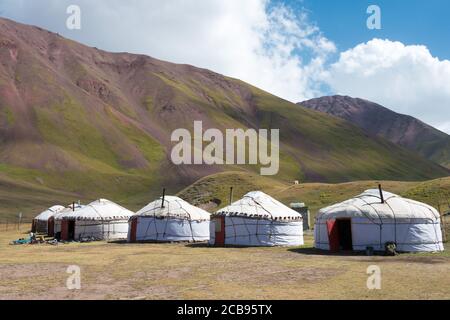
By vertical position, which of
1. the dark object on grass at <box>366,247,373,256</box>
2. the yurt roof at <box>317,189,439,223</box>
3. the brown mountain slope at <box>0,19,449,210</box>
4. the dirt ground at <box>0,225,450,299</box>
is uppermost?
the brown mountain slope at <box>0,19,449,210</box>

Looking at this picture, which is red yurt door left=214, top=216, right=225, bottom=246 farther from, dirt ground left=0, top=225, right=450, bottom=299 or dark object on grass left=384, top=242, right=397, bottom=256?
dark object on grass left=384, top=242, right=397, bottom=256

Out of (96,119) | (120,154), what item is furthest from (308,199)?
(96,119)

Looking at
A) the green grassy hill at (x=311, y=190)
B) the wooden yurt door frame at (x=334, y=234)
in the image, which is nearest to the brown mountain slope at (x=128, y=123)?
the green grassy hill at (x=311, y=190)

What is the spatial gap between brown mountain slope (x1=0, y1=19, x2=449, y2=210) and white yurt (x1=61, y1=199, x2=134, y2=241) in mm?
54276

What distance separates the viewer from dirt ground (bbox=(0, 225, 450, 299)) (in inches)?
448

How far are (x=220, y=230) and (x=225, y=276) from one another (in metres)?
11.7

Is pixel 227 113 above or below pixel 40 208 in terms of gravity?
above

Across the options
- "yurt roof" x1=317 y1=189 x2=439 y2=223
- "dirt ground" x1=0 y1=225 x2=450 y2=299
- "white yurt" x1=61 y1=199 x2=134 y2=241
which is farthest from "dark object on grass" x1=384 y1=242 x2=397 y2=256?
"white yurt" x1=61 y1=199 x2=134 y2=241

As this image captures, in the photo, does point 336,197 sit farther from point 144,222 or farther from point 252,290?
point 252,290

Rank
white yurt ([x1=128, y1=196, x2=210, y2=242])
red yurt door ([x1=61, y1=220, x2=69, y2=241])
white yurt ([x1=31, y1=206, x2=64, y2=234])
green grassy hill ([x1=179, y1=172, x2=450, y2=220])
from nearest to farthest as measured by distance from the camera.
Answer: white yurt ([x1=128, y1=196, x2=210, y2=242]) → red yurt door ([x1=61, y1=220, x2=69, y2=241]) → green grassy hill ([x1=179, y1=172, x2=450, y2=220]) → white yurt ([x1=31, y1=206, x2=64, y2=234])

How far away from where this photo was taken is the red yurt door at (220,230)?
25906 mm

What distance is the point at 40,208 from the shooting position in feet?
218

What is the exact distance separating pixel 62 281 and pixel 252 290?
542cm

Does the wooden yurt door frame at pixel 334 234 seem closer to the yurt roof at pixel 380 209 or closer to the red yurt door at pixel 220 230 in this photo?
the yurt roof at pixel 380 209
